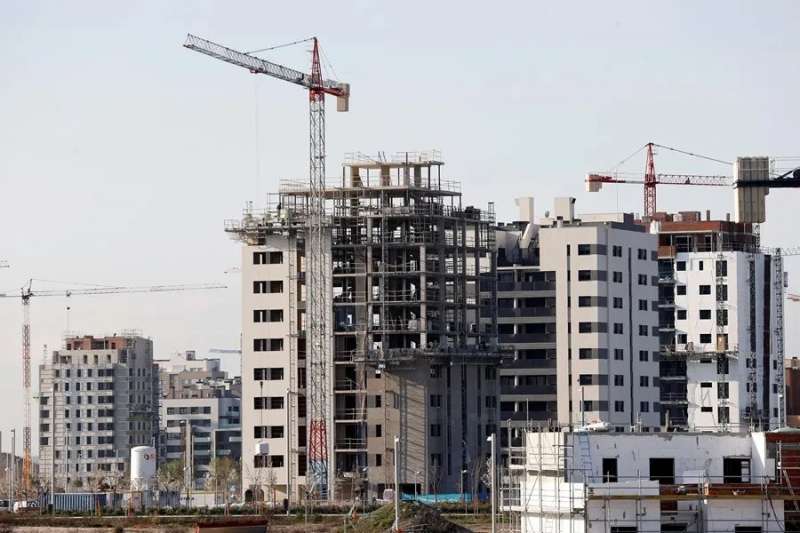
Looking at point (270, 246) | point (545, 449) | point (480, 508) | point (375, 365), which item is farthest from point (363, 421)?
point (545, 449)

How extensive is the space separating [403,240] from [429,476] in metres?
18.1

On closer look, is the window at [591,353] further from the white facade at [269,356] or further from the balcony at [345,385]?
the white facade at [269,356]

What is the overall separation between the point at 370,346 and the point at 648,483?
78013 millimetres

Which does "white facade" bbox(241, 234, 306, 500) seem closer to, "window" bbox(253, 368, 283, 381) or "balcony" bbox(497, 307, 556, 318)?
"window" bbox(253, 368, 283, 381)

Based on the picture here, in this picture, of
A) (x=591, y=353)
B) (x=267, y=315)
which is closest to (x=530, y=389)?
(x=591, y=353)

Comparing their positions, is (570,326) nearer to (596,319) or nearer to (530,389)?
(596,319)

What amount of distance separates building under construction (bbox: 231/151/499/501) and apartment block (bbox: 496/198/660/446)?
1868 cm

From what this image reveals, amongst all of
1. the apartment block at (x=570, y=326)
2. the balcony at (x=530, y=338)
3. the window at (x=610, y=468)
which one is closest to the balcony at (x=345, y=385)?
the apartment block at (x=570, y=326)

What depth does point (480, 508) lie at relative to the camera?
134875mm

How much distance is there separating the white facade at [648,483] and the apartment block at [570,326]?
9546 cm

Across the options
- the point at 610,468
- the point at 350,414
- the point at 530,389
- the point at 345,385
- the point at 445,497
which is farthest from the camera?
the point at 530,389

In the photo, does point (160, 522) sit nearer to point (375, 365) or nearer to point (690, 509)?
point (375, 365)

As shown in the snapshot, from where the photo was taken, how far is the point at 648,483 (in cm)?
8575

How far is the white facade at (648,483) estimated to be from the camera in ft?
279
